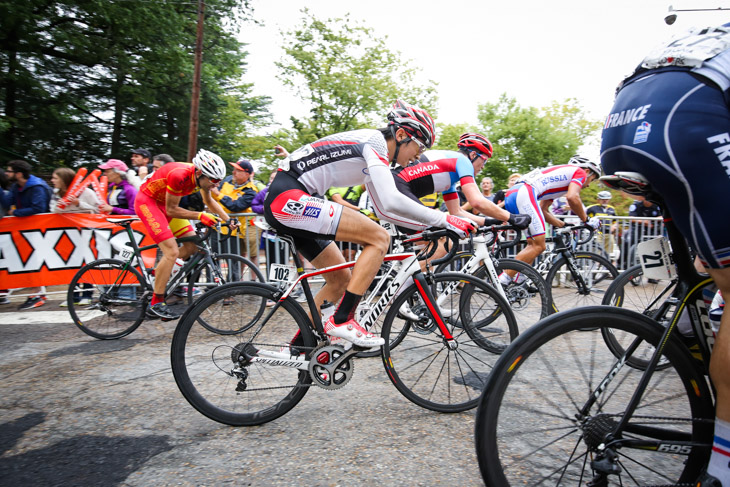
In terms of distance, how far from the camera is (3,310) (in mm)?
6461

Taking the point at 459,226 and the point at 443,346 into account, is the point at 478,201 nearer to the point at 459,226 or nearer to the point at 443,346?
the point at 459,226

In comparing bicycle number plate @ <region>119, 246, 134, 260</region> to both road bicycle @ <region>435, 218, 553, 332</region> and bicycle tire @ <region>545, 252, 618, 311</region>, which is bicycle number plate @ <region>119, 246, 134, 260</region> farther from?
bicycle tire @ <region>545, 252, 618, 311</region>

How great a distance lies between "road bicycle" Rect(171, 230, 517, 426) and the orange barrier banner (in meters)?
4.13

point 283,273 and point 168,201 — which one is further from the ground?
point 168,201

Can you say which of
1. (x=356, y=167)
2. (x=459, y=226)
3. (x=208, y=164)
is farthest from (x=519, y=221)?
(x=208, y=164)

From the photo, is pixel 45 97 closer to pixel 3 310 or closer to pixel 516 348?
pixel 3 310

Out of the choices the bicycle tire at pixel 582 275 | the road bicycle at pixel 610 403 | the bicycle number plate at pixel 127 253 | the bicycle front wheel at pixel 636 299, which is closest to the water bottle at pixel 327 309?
the road bicycle at pixel 610 403

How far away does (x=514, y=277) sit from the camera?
4844 millimetres

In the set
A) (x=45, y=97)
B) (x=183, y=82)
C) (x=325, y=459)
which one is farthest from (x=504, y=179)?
(x=325, y=459)

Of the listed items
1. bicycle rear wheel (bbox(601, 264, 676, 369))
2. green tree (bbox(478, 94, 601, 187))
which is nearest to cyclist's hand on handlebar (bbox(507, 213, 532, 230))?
bicycle rear wheel (bbox(601, 264, 676, 369))

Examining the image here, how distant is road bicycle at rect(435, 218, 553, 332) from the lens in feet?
14.8

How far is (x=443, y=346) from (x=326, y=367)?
32.6 inches

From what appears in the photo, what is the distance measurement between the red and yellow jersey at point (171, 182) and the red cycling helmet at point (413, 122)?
115 inches

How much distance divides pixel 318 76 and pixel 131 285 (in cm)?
2462
